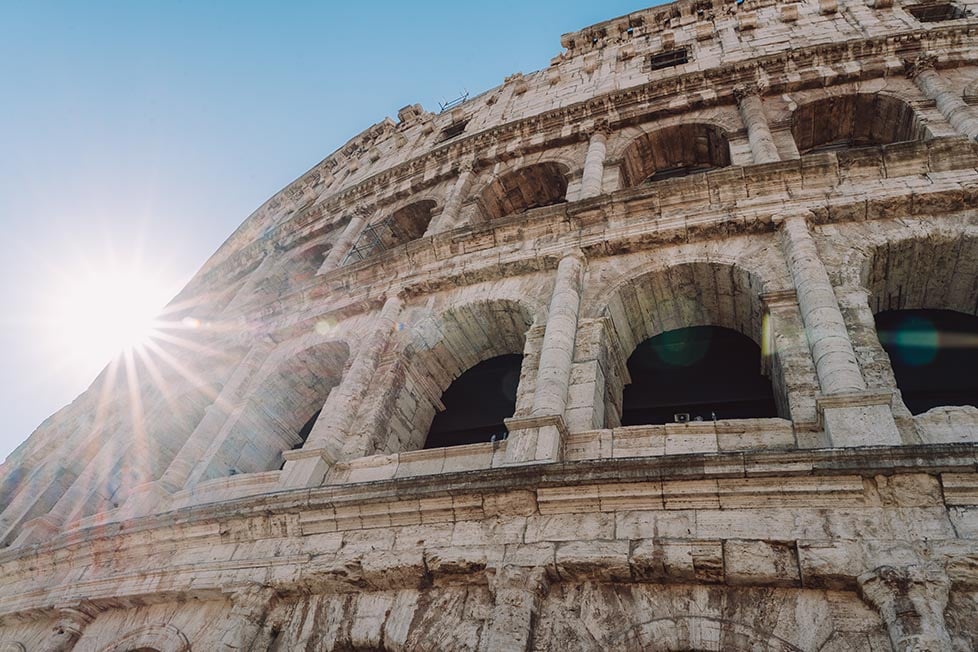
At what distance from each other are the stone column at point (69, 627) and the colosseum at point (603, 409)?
4cm

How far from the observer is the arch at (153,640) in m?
6.82

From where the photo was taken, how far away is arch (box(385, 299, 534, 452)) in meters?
9.30

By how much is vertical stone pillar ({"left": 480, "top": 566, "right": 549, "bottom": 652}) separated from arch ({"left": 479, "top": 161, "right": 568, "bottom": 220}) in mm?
9041

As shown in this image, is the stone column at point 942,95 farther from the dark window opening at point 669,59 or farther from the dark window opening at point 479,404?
the dark window opening at point 479,404

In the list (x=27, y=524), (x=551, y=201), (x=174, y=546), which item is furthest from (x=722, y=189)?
(x=27, y=524)

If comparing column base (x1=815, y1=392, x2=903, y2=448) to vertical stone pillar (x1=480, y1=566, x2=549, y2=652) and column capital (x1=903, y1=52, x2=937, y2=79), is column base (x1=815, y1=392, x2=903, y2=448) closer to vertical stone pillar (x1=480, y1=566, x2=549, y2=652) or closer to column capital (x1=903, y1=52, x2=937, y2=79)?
vertical stone pillar (x1=480, y1=566, x2=549, y2=652)

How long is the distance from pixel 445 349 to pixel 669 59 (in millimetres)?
10337

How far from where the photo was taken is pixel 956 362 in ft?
26.2

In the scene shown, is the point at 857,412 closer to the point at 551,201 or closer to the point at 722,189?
the point at 722,189

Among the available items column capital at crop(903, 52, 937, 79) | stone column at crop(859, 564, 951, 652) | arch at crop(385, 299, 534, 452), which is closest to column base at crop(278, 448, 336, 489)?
arch at crop(385, 299, 534, 452)

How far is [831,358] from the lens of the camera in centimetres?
633

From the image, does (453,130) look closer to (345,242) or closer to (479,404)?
(345,242)

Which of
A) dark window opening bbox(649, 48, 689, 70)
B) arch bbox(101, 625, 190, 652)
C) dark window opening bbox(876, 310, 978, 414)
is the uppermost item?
dark window opening bbox(649, 48, 689, 70)

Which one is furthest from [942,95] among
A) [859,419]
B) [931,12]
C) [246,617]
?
[246,617]
